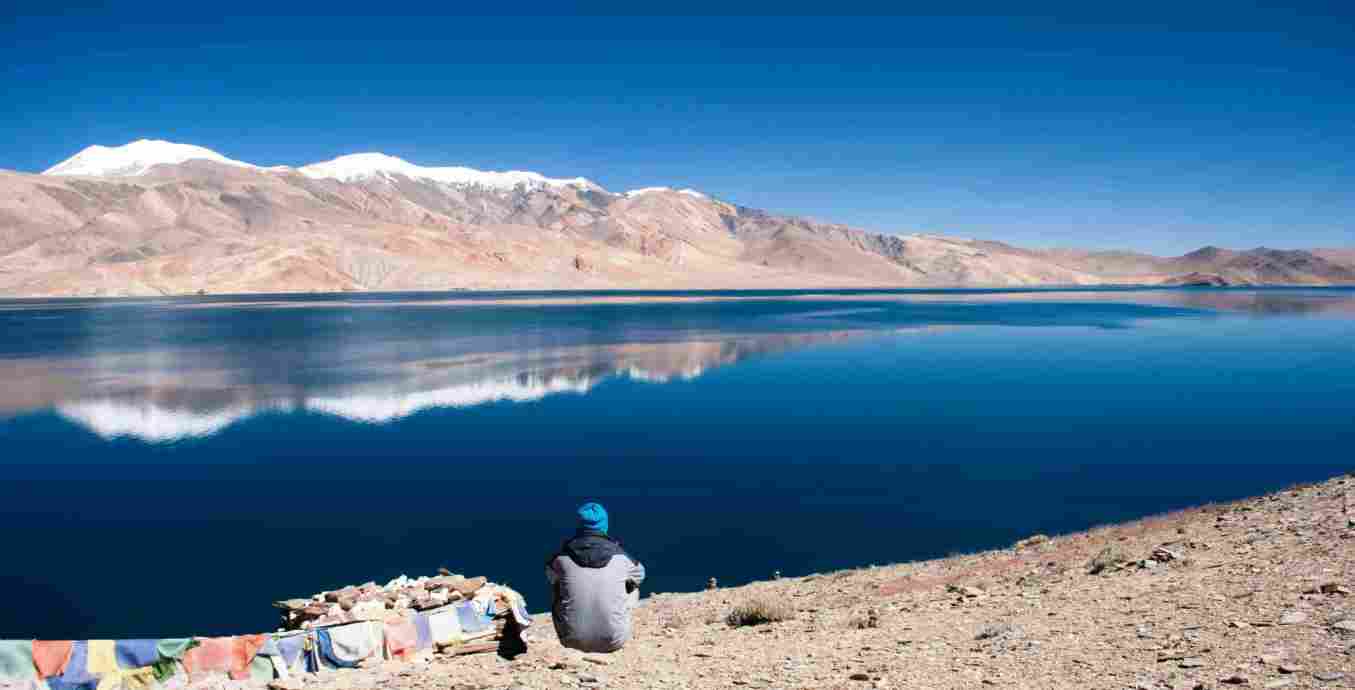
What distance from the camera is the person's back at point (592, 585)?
23.9 feet

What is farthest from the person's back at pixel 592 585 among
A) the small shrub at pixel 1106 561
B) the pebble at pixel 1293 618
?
the small shrub at pixel 1106 561

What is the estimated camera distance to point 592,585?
734cm

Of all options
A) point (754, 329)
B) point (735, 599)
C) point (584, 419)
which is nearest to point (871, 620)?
point (735, 599)

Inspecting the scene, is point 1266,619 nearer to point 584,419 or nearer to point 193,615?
point 193,615

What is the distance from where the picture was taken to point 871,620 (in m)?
9.99

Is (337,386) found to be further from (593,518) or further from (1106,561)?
(593,518)

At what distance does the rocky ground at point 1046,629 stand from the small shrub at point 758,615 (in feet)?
0.21

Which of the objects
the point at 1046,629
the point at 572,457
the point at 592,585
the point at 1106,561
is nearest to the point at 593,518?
the point at 592,585

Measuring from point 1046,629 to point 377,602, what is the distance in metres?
7.48

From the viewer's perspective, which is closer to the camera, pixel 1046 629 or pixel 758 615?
pixel 1046 629

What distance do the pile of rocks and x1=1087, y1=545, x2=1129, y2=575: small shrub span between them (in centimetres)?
756

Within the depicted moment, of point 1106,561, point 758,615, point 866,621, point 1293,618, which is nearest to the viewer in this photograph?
point 1293,618

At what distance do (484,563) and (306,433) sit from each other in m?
14.8

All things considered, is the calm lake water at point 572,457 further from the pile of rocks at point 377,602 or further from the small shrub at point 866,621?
the small shrub at point 866,621
